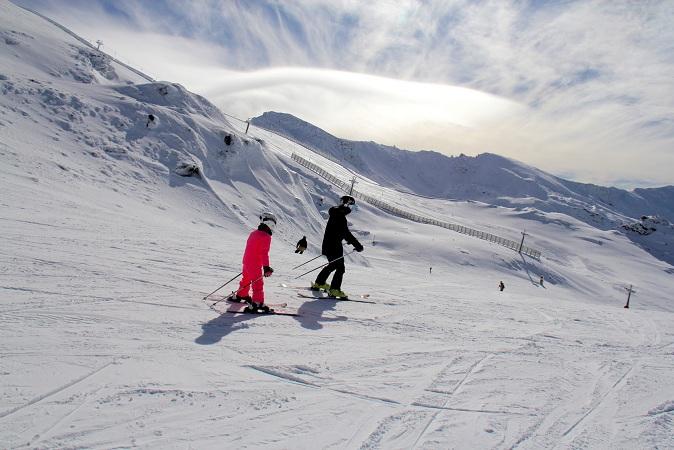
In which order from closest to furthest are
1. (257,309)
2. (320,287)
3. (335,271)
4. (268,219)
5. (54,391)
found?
1. (54,391)
2. (257,309)
3. (268,219)
4. (335,271)
5. (320,287)

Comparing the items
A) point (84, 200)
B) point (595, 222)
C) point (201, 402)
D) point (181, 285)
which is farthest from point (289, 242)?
point (595, 222)

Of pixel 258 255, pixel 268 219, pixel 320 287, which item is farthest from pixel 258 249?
pixel 320 287

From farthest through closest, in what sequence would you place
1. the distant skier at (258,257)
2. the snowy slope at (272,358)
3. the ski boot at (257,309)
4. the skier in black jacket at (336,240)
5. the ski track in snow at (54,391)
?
the skier in black jacket at (336,240), the distant skier at (258,257), the ski boot at (257,309), the snowy slope at (272,358), the ski track in snow at (54,391)

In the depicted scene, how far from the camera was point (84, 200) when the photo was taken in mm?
14781

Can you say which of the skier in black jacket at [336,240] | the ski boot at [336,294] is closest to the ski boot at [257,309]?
the ski boot at [336,294]

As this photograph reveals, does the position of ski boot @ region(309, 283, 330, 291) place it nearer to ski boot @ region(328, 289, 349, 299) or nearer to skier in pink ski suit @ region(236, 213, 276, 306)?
ski boot @ region(328, 289, 349, 299)

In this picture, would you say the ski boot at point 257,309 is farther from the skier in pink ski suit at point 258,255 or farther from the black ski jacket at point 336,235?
the black ski jacket at point 336,235

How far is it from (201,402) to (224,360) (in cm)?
86

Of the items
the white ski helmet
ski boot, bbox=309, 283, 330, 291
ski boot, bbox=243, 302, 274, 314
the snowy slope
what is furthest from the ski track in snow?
ski boot, bbox=309, 283, 330, 291

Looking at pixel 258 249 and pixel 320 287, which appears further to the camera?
pixel 320 287

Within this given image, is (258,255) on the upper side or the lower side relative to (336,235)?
lower

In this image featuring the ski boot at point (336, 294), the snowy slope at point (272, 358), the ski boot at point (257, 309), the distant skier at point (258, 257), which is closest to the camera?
the snowy slope at point (272, 358)

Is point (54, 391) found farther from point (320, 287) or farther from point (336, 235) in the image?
point (336, 235)

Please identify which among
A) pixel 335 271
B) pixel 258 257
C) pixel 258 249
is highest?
pixel 258 249
